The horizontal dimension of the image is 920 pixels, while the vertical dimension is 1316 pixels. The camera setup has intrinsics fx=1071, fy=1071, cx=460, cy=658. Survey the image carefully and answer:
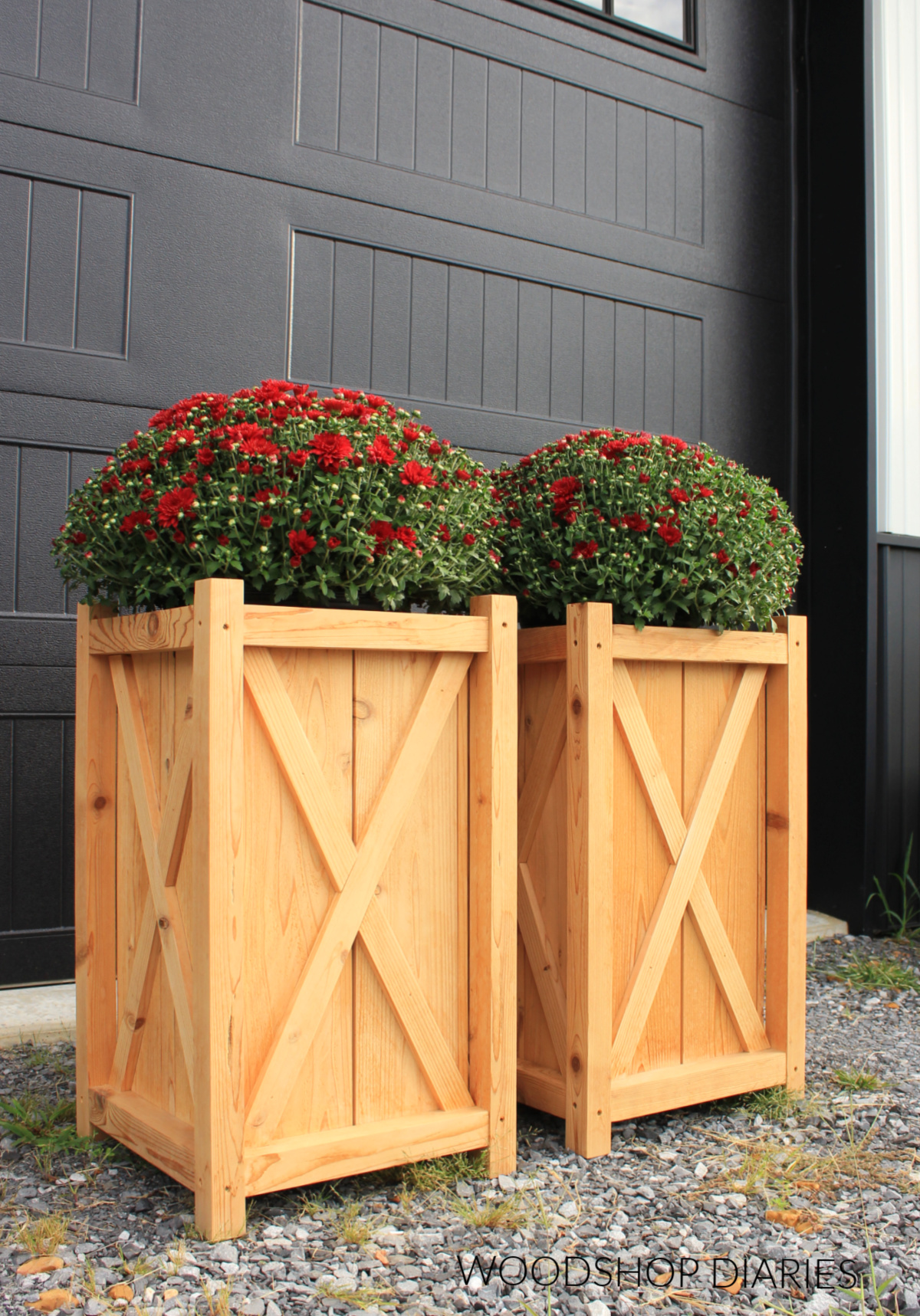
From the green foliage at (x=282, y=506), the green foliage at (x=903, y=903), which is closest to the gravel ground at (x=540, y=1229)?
the green foliage at (x=282, y=506)

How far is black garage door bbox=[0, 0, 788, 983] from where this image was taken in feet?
12.4

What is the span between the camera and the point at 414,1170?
2.46 metres

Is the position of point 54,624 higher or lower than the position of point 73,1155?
higher

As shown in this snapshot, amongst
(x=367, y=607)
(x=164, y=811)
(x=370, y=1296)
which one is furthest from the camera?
(x=367, y=607)

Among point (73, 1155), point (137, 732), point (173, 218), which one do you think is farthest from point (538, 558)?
point (173, 218)

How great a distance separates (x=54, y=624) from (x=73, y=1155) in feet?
6.15

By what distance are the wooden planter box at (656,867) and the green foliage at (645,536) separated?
0.11m

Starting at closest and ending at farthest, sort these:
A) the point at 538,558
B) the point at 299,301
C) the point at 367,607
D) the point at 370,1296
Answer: the point at 370,1296 → the point at 367,607 → the point at 538,558 → the point at 299,301

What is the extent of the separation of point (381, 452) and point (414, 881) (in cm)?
98

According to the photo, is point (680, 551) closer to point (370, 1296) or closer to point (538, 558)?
point (538, 558)

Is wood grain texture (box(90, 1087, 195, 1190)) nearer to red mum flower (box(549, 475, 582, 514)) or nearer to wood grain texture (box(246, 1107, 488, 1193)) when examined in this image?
wood grain texture (box(246, 1107, 488, 1193))

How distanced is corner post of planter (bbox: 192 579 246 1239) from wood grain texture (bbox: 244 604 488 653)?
0.06 meters

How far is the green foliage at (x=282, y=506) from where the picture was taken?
7.39ft

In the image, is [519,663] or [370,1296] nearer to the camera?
[370,1296]
